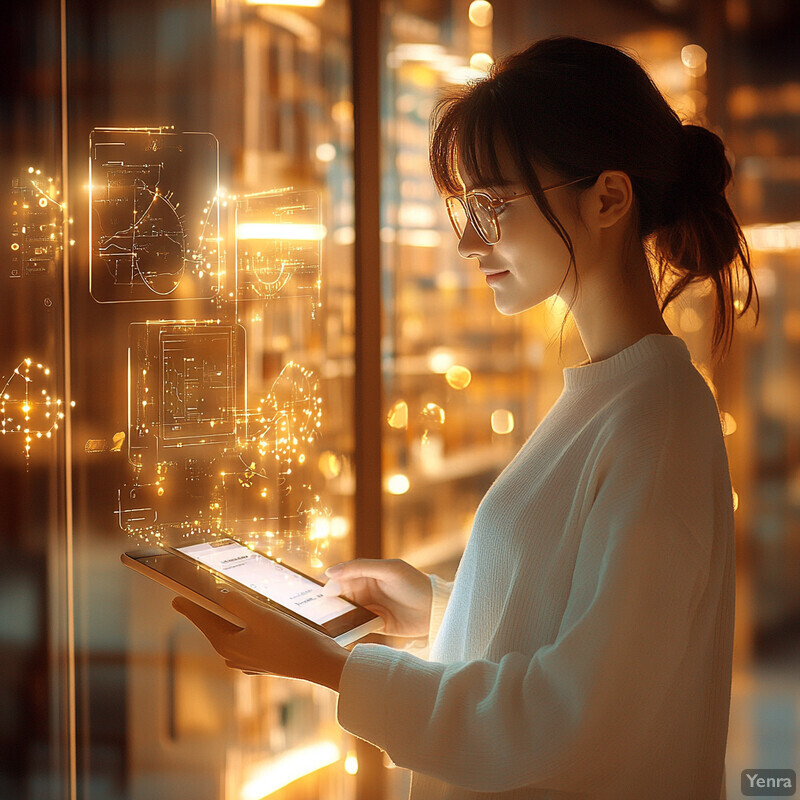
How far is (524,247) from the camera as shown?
33.1 inches

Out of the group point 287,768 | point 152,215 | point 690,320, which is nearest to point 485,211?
point 152,215

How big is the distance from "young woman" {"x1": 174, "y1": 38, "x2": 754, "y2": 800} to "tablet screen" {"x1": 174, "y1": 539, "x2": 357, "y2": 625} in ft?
0.47

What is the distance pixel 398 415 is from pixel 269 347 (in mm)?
414

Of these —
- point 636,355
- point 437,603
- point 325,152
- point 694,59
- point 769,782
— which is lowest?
point 769,782

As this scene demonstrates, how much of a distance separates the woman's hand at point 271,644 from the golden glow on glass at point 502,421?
1.01m

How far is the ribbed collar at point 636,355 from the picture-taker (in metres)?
0.79

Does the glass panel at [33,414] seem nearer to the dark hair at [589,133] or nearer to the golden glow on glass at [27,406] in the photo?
the golden glow on glass at [27,406]

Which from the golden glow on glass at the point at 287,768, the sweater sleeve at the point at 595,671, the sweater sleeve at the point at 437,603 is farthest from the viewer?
the golden glow on glass at the point at 287,768

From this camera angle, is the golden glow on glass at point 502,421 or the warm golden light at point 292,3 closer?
the warm golden light at point 292,3

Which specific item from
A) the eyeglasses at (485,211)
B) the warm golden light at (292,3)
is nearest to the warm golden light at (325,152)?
the warm golden light at (292,3)

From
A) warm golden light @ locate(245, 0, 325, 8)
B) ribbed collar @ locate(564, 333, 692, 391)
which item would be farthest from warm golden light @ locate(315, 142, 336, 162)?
ribbed collar @ locate(564, 333, 692, 391)

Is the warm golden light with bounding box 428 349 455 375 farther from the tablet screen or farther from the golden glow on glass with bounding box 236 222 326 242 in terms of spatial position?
the tablet screen

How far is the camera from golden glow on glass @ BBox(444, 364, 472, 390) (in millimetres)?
1782

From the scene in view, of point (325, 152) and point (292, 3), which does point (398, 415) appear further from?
point (292, 3)
